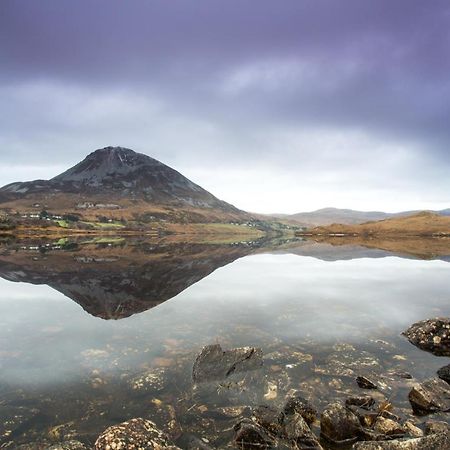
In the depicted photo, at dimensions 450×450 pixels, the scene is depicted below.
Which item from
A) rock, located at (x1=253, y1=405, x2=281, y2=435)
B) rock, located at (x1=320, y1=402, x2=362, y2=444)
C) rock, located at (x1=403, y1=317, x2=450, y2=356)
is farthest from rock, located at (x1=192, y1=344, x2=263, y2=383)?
rock, located at (x1=403, y1=317, x2=450, y2=356)

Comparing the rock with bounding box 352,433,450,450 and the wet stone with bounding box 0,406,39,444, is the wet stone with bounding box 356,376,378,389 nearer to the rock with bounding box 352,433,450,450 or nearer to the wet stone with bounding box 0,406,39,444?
the rock with bounding box 352,433,450,450

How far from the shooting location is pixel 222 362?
56.4 ft

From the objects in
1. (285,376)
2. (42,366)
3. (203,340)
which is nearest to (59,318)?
(42,366)

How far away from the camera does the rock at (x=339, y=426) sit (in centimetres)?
1138

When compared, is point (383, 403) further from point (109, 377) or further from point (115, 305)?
point (115, 305)

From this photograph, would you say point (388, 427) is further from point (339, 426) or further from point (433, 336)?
point (433, 336)

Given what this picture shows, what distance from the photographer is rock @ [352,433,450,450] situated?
385 inches

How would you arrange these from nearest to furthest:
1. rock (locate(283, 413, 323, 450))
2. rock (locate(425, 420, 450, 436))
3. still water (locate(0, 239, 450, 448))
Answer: rock (locate(283, 413, 323, 450)) → rock (locate(425, 420, 450, 436)) → still water (locate(0, 239, 450, 448))

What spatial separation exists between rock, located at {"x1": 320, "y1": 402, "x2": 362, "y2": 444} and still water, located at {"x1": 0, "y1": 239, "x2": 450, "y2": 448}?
199 cm

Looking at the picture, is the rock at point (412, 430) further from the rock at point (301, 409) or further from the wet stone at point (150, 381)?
the wet stone at point (150, 381)

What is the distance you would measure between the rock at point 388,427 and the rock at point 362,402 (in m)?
1.41

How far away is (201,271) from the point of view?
51.4m

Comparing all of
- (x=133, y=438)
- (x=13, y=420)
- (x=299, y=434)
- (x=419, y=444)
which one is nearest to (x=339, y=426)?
(x=299, y=434)

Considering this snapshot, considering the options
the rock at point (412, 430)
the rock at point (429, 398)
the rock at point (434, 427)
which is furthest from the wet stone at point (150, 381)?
the rock at point (429, 398)
